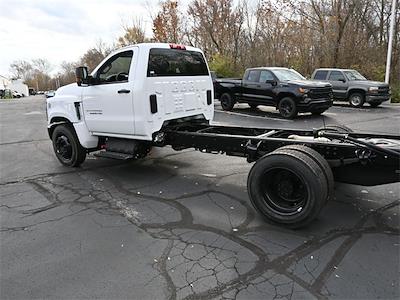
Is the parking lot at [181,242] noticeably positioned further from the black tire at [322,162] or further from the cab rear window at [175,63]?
the cab rear window at [175,63]

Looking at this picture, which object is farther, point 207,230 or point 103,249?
point 207,230

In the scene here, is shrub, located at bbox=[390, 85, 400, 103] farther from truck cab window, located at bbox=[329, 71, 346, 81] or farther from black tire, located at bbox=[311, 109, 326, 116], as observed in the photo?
black tire, located at bbox=[311, 109, 326, 116]

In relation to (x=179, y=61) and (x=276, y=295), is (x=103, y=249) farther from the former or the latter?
(x=179, y=61)

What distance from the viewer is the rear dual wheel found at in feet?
12.3

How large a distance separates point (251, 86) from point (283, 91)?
1.86 metres

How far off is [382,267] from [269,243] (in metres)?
1.06

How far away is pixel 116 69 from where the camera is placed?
6.00 meters

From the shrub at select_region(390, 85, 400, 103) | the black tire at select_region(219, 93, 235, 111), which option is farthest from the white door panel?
the shrub at select_region(390, 85, 400, 103)

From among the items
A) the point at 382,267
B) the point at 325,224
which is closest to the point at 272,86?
the point at 325,224

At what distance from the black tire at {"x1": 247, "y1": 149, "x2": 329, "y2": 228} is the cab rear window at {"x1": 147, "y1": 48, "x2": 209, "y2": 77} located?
2.52 metres

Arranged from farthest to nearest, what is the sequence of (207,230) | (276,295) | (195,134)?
(195,134), (207,230), (276,295)

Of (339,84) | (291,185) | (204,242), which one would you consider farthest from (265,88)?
(204,242)

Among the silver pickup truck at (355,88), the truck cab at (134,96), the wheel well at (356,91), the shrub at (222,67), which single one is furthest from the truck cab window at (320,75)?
the truck cab at (134,96)

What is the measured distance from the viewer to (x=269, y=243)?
12.1 feet
